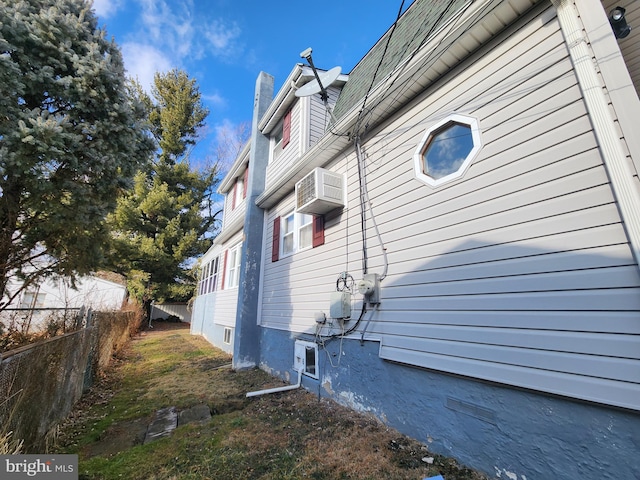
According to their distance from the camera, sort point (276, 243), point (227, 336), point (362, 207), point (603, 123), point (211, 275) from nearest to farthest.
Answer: point (603, 123) → point (362, 207) → point (276, 243) → point (227, 336) → point (211, 275)

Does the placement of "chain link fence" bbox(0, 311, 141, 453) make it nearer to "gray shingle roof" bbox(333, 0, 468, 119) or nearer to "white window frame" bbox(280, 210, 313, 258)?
"white window frame" bbox(280, 210, 313, 258)

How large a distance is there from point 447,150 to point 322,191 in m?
2.03

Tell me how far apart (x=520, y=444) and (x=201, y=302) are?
48.1 ft

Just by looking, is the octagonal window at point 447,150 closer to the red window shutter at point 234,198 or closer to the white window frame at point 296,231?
the white window frame at point 296,231

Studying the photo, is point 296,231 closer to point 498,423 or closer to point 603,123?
point 498,423

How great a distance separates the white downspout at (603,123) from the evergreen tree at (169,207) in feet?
67.5

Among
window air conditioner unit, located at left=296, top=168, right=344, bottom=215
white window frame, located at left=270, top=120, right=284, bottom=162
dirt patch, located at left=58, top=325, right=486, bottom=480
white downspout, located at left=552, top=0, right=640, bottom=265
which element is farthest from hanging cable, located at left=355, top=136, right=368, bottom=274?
white window frame, located at left=270, top=120, right=284, bottom=162

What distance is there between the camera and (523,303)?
240 cm

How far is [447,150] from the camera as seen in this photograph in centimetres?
333

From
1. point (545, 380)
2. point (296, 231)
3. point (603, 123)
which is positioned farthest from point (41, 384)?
point (603, 123)

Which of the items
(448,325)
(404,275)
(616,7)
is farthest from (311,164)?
(616,7)

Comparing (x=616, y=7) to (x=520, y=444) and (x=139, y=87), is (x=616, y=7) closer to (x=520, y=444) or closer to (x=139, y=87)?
(x=520, y=444)

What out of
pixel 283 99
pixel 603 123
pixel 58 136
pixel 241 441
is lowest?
pixel 241 441

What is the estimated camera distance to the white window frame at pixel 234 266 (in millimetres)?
9410
